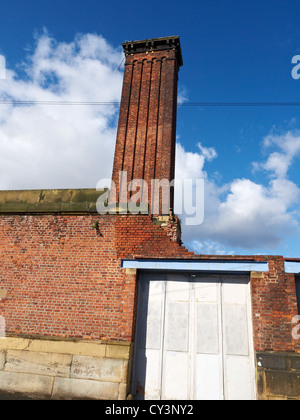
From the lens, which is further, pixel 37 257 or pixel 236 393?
pixel 37 257

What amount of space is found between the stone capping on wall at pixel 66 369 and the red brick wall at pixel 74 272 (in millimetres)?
266

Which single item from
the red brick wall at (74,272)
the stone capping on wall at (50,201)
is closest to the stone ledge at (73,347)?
the red brick wall at (74,272)

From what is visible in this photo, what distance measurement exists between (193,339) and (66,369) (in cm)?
316

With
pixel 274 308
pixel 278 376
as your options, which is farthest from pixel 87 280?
pixel 278 376

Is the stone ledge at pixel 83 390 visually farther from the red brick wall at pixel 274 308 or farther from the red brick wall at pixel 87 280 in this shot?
the red brick wall at pixel 274 308

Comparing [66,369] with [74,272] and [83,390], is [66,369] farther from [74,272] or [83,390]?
[74,272]

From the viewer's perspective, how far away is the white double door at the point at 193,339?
6801mm

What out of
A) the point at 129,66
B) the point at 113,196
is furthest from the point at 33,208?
the point at 129,66

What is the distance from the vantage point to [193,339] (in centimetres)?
716

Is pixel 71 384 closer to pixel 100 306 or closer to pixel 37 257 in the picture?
pixel 100 306

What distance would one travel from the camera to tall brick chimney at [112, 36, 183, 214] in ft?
36.6

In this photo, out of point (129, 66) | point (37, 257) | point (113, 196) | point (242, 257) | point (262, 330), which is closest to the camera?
point (262, 330)
